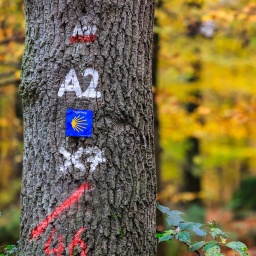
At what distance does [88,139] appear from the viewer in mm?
2570

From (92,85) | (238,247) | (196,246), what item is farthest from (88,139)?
(238,247)

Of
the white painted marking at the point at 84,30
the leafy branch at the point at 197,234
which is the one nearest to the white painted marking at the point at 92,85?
the white painted marking at the point at 84,30

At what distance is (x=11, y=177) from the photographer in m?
16.5

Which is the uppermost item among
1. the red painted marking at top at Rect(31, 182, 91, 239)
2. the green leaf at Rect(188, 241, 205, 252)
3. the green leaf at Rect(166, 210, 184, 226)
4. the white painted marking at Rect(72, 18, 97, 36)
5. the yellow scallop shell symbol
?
the white painted marking at Rect(72, 18, 97, 36)

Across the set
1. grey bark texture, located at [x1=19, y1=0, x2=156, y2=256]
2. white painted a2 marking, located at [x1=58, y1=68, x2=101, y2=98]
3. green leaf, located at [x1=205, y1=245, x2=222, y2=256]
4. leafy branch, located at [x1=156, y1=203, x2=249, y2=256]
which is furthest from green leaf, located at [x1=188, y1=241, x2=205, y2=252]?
white painted a2 marking, located at [x1=58, y1=68, x2=101, y2=98]

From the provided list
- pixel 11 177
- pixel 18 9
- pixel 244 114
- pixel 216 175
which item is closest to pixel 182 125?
pixel 244 114

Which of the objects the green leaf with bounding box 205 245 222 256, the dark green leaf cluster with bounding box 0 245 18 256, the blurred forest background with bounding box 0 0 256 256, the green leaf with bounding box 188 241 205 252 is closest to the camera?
the green leaf with bounding box 205 245 222 256

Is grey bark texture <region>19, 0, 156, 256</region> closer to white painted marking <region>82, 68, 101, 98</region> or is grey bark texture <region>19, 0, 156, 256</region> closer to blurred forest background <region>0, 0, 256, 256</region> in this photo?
white painted marking <region>82, 68, 101, 98</region>

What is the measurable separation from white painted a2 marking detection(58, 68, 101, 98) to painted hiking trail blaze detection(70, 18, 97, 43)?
0.19 metres

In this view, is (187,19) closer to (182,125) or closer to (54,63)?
(182,125)

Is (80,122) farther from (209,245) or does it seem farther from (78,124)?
(209,245)

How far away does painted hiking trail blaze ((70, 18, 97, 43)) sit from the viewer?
2594 millimetres

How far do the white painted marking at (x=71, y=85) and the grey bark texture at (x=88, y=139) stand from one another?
2 centimetres

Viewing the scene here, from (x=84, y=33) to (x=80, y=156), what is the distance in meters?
0.76
